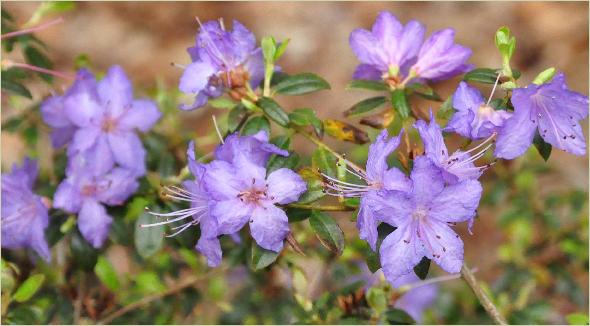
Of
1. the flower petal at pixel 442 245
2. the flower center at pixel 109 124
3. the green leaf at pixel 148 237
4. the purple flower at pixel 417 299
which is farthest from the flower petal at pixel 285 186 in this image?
the purple flower at pixel 417 299

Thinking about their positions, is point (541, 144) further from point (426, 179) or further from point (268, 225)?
point (268, 225)

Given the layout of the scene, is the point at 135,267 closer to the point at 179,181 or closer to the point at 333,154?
the point at 179,181

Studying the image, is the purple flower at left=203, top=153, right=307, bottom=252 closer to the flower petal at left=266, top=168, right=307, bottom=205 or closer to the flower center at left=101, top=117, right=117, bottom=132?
the flower petal at left=266, top=168, right=307, bottom=205

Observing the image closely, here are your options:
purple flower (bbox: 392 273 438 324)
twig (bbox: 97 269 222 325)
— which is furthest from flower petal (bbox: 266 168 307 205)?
purple flower (bbox: 392 273 438 324)

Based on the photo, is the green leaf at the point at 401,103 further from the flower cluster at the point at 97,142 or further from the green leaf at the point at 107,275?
the green leaf at the point at 107,275

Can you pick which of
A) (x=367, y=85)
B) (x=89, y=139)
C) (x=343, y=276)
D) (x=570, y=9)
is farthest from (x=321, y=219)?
(x=570, y=9)

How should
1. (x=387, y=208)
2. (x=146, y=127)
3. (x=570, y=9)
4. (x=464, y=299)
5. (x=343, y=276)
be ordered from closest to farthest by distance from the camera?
(x=387, y=208) < (x=146, y=127) < (x=343, y=276) < (x=464, y=299) < (x=570, y=9)
